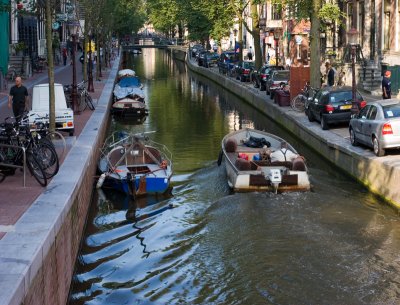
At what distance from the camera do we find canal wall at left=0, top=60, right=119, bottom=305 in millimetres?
8203

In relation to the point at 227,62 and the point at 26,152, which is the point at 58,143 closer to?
the point at 26,152

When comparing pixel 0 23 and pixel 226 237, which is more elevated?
pixel 0 23

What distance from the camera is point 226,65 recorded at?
6116 cm

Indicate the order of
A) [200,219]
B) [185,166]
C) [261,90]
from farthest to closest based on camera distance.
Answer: [261,90] → [185,166] → [200,219]

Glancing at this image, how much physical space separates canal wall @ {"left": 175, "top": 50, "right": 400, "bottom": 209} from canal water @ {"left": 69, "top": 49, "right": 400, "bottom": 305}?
1.02 ft

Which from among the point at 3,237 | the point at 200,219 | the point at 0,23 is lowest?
the point at 200,219

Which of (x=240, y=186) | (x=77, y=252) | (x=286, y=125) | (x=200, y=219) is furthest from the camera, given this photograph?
(x=286, y=125)

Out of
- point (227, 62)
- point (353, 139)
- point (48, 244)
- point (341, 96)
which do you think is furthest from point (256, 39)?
point (48, 244)

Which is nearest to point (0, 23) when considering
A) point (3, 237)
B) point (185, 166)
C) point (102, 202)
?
point (185, 166)

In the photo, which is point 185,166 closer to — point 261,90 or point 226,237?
point 226,237

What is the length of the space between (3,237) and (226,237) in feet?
19.4

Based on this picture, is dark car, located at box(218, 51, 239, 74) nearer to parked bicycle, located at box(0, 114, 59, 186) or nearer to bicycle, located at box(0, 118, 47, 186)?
parked bicycle, located at box(0, 114, 59, 186)

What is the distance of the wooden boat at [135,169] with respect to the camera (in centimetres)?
1928

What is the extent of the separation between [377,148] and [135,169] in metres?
6.38
